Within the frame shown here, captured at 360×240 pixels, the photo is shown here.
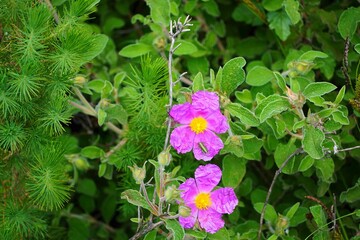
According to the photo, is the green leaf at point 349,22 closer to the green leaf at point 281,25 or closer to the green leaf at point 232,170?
the green leaf at point 281,25

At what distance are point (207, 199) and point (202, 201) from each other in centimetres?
2

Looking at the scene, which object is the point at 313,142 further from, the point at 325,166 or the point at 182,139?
the point at 182,139

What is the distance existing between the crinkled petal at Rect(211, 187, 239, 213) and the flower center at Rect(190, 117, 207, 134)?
0.16 metres

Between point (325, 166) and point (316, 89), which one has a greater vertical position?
point (316, 89)

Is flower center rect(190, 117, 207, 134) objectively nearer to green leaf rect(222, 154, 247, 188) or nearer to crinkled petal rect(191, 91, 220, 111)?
crinkled petal rect(191, 91, 220, 111)

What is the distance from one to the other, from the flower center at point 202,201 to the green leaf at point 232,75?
27 cm

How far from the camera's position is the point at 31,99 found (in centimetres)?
156

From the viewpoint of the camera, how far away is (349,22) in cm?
186

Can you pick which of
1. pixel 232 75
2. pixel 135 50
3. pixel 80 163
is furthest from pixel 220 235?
pixel 135 50

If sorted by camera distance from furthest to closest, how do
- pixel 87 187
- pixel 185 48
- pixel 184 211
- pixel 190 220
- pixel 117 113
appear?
pixel 87 187 → pixel 185 48 → pixel 117 113 → pixel 190 220 → pixel 184 211

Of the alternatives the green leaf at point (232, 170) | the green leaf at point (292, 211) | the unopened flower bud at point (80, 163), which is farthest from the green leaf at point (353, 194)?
the unopened flower bud at point (80, 163)

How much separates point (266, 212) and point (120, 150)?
0.45 meters

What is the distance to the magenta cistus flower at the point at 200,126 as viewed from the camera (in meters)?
1.55

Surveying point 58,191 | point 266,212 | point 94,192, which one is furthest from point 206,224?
point 94,192
